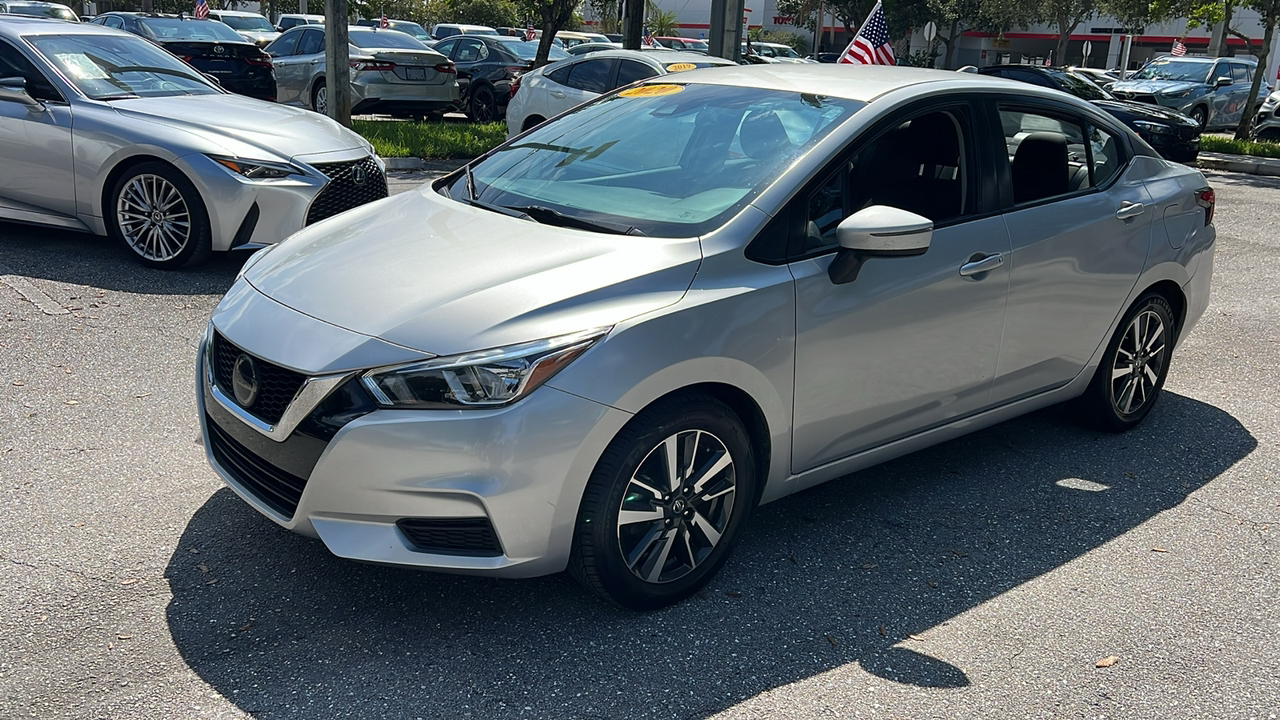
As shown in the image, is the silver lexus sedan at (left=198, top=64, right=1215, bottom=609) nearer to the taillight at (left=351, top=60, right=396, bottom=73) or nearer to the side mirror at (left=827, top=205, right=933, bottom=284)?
the side mirror at (left=827, top=205, right=933, bottom=284)

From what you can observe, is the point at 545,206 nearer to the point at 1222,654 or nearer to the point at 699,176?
the point at 699,176

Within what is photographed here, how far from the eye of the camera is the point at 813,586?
3.75 metres

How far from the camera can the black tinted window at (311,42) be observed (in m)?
18.0

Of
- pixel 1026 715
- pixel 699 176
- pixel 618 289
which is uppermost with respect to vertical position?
pixel 699 176

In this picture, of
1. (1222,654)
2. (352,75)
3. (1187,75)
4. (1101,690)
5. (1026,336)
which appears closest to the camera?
(1101,690)

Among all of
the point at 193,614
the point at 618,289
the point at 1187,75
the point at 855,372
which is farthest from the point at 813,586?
the point at 1187,75

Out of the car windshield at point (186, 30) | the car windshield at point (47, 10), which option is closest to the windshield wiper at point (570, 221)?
the car windshield at point (47, 10)

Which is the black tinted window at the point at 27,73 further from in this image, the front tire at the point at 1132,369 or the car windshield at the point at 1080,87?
the car windshield at the point at 1080,87

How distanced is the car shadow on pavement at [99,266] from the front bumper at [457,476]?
13.9 feet

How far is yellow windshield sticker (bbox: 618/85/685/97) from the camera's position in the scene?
179 inches

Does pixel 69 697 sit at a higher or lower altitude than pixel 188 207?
lower

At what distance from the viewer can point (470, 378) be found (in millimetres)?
3049

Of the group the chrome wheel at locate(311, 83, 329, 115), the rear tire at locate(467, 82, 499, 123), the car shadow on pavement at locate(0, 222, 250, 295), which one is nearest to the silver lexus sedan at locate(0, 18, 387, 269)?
the car shadow on pavement at locate(0, 222, 250, 295)

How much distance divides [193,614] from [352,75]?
1497 centimetres
